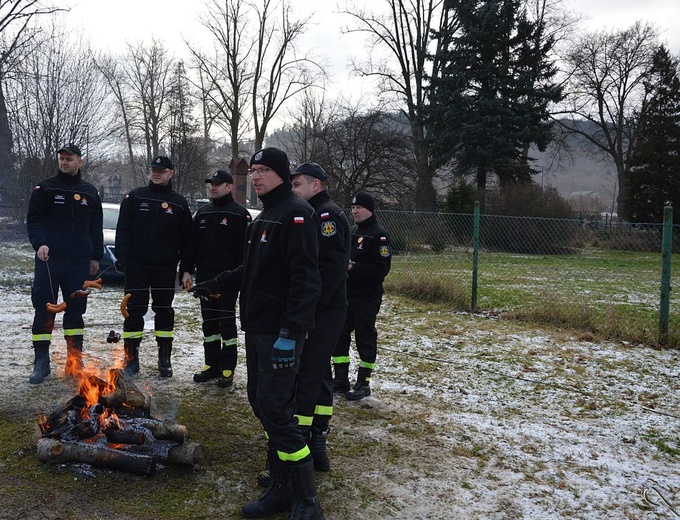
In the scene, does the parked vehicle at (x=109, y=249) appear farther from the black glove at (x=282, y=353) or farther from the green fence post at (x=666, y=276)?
the green fence post at (x=666, y=276)

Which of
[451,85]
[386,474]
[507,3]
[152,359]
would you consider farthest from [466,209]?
[386,474]

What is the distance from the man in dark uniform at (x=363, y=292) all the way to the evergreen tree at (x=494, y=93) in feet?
81.4

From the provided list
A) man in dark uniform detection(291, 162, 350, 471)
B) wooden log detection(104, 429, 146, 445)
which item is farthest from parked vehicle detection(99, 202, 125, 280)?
man in dark uniform detection(291, 162, 350, 471)

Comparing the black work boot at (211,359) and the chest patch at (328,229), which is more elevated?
the chest patch at (328,229)

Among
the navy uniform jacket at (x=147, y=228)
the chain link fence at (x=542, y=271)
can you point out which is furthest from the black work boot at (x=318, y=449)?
the chain link fence at (x=542, y=271)

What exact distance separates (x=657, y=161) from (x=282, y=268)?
1308 inches

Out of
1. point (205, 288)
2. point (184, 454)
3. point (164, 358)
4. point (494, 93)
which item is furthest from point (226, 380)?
point (494, 93)

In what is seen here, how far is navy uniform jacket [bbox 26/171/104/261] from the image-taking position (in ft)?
18.1

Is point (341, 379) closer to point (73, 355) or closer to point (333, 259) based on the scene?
point (333, 259)

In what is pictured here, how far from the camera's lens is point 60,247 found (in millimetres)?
5594

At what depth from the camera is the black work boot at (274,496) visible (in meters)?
3.26

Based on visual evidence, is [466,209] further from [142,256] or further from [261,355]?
[261,355]

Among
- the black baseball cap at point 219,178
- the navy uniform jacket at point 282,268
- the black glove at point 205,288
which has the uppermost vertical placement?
the black baseball cap at point 219,178

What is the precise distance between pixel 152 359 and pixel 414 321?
4.39 metres
